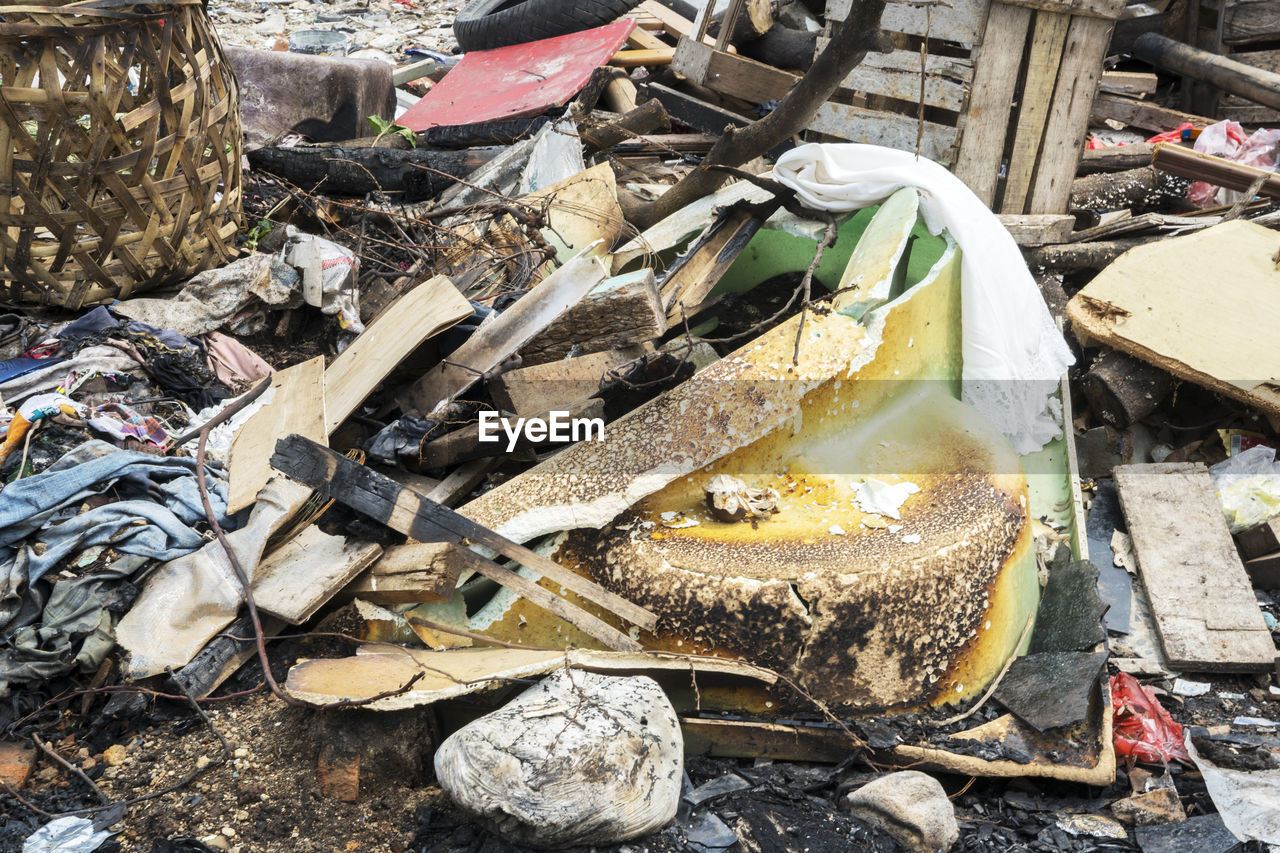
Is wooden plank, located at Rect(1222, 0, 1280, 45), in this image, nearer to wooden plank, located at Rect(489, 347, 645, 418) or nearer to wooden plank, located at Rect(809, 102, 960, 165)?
wooden plank, located at Rect(809, 102, 960, 165)

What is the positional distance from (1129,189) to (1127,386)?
187 centimetres

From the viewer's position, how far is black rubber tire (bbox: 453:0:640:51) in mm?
6762

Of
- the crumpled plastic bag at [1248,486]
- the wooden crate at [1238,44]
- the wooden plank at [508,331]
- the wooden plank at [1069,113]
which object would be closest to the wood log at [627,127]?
the wooden plank at [1069,113]

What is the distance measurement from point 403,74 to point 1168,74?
20.1 feet

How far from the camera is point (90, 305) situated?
141 inches

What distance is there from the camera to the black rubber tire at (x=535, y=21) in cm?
676

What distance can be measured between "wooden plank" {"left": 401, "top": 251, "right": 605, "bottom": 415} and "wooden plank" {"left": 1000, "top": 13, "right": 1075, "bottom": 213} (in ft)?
9.62

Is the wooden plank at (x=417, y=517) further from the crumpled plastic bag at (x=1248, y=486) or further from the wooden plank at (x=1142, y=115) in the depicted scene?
the wooden plank at (x=1142, y=115)

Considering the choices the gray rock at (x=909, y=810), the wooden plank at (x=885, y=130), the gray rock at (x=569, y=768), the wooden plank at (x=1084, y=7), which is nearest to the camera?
the gray rock at (x=569, y=768)

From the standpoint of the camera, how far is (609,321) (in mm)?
2883

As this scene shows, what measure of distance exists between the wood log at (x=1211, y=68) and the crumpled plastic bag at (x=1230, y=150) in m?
0.83

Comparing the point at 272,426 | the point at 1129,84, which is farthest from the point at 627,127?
the point at 1129,84

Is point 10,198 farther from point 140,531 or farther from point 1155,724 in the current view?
point 1155,724

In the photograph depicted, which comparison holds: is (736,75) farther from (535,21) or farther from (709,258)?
(709,258)
